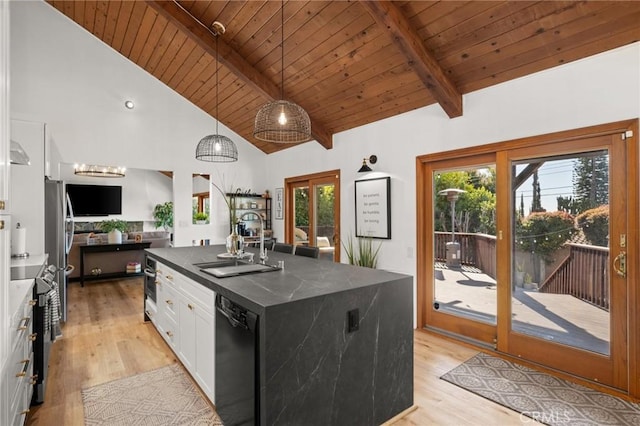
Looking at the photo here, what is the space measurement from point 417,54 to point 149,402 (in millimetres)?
3490

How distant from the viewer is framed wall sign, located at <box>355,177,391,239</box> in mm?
4117

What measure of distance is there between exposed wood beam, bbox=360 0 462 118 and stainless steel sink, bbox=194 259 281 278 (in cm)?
217

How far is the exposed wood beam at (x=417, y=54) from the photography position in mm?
2662

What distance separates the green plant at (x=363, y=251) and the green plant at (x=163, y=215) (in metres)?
4.84

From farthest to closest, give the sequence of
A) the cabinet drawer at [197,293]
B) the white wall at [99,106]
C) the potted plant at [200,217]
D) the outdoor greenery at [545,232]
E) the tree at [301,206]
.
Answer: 1. the potted plant at [200,217]
2. the tree at [301,206]
3. the white wall at [99,106]
4. the outdoor greenery at [545,232]
5. the cabinet drawer at [197,293]

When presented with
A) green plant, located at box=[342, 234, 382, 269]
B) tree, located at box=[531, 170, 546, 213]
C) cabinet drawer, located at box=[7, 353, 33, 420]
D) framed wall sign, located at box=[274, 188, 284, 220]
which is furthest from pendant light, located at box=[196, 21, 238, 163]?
tree, located at box=[531, 170, 546, 213]

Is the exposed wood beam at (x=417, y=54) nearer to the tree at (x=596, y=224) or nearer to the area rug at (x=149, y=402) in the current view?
the tree at (x=596, y=224)

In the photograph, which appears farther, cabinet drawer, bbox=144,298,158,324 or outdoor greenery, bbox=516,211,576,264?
cabinet drawer, bbox=144,298,158,324

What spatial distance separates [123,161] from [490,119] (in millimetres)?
5283

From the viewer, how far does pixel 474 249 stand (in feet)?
11.3

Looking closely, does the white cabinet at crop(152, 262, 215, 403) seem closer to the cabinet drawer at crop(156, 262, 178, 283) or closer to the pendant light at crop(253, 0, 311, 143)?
the cabinet drawer at crop(156, 262, 178, 283)

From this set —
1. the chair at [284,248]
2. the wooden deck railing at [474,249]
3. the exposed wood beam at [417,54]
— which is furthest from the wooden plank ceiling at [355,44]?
the chair at [284,248]

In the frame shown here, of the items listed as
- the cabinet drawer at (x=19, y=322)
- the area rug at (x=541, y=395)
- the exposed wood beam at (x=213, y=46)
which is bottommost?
the area rug at (x=541, y=395)

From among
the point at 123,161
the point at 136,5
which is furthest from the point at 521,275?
the point at 123,161
